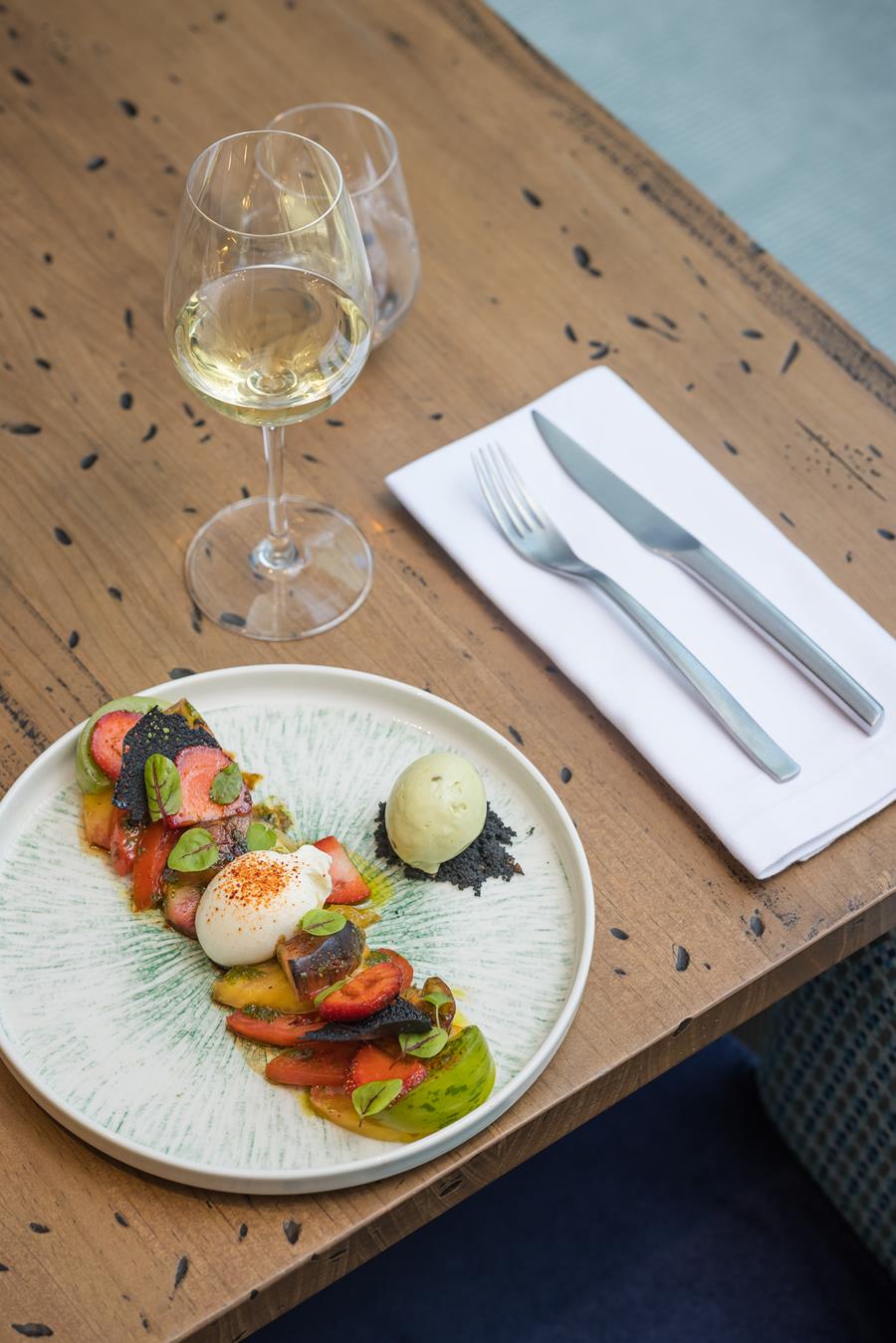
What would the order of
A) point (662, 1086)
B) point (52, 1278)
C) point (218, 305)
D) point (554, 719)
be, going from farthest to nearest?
point (662, 1086)
point (554, 719)
point (218, 305)
point (52, 1278)

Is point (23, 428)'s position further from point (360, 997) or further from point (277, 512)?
point (360, 997)

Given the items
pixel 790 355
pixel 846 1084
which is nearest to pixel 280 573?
pixel 790 355

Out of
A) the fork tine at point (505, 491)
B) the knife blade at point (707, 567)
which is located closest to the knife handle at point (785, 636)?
the knife blade at point (707, 567)

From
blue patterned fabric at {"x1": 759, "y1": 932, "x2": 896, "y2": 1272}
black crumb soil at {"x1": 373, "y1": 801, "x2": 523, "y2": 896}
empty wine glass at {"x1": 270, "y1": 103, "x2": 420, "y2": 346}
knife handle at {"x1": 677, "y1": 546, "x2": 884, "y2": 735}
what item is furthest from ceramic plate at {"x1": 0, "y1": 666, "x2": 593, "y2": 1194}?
blue patterned fabric at {"x1": 759, "y1": 932, "x2": 896, "y2": 1272}

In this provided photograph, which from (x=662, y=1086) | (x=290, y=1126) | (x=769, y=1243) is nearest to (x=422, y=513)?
(x=290, y=1126)

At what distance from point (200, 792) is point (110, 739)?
0.22 ft

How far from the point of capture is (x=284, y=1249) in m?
0.73

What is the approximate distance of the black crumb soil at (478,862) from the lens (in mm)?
851

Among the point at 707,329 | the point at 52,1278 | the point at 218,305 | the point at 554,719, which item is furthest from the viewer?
the point at 707,329

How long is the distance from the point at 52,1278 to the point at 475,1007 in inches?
10.4

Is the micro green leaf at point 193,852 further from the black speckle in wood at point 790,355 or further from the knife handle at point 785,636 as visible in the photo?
the black speckle in wood at point 790,355

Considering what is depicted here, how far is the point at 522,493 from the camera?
1.06 metres

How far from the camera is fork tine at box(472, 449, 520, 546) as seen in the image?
3.43 feet

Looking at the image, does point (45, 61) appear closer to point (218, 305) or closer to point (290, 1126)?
point (218, 305)
